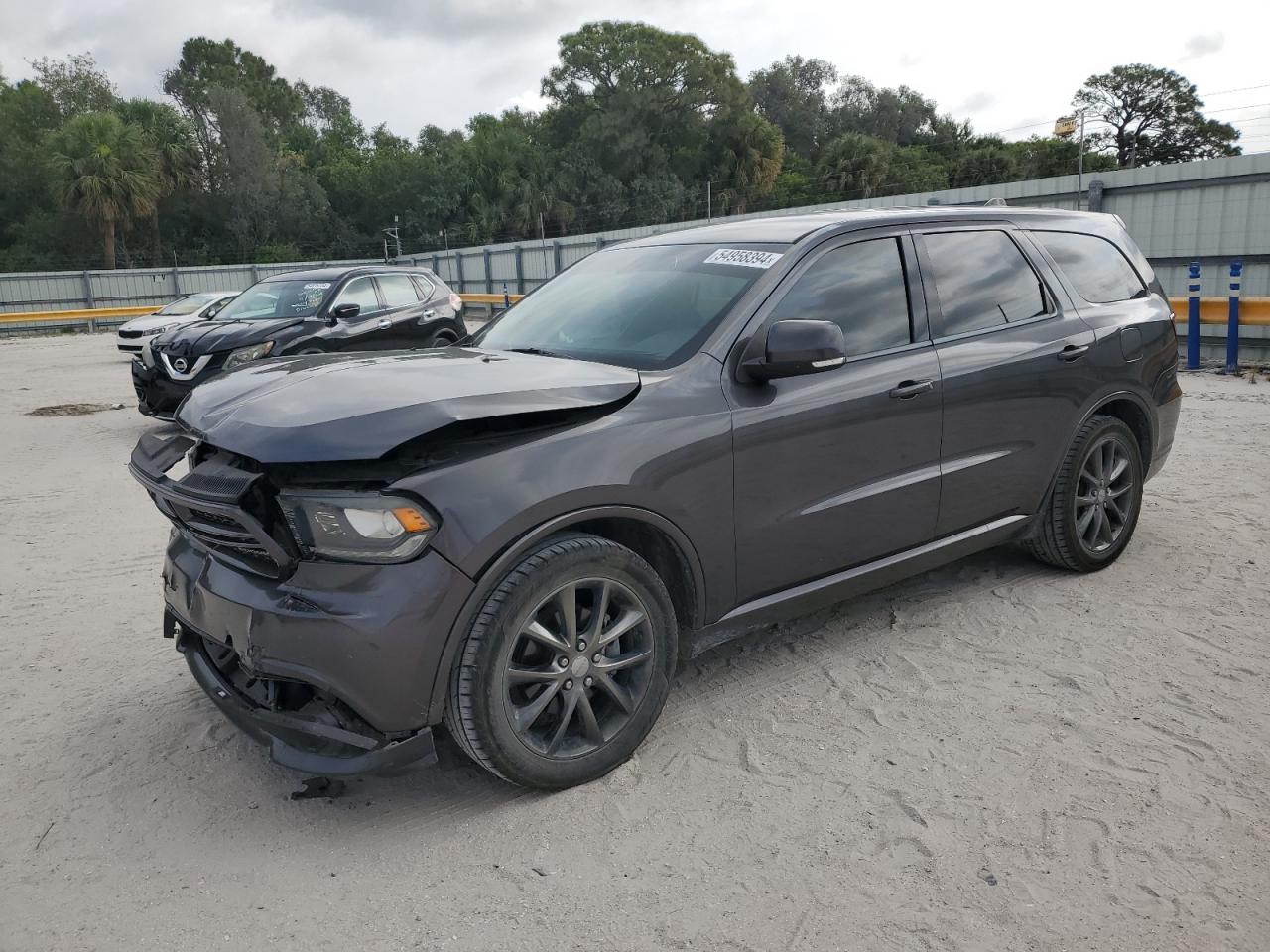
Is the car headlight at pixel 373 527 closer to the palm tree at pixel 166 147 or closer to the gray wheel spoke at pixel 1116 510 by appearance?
the gray wheel spoke at pixel 1116 510

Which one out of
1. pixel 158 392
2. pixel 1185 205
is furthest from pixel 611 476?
pixel 1185 205

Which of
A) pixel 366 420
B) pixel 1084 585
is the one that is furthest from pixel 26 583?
pixel 1084 585

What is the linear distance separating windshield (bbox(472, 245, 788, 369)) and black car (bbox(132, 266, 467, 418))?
4.61 metres

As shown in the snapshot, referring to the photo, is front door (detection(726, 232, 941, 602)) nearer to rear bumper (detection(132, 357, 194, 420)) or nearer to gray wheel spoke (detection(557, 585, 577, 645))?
gray wheel spoke (detection(557, 585, 577, 645))

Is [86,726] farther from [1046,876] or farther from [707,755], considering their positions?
[1046,876]

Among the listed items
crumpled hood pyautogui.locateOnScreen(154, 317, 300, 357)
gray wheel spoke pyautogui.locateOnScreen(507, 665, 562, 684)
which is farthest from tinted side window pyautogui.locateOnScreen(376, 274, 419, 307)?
gray wheel spoke pyautogui.locateOnScreen(507, 665, 562, 684)

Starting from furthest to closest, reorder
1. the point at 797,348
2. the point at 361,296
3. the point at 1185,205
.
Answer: the point at 1185,205 → the point at 361,296 → the point at 797,348

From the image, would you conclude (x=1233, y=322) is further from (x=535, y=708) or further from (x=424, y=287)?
(x=535, y=708)

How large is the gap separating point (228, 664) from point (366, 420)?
3.42ft

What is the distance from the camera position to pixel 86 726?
358cm

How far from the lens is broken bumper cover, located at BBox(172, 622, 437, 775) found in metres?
2.71

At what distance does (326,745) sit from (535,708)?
604 millimetres

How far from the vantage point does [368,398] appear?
9.28 ft

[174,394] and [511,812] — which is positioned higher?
[174,394]
